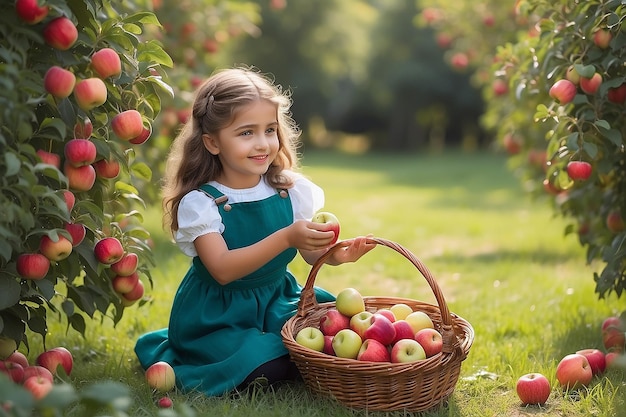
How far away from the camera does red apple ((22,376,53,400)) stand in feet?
7.36

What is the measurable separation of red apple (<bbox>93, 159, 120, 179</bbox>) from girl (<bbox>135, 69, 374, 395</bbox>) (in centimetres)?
40

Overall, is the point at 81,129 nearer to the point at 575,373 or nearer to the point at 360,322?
the point at 360,322

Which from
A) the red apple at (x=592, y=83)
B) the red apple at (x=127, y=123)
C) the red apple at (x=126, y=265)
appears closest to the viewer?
the red apple at (x=127, y=123)

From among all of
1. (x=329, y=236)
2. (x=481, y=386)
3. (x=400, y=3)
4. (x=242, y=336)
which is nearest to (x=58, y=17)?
(x=329, y=236)

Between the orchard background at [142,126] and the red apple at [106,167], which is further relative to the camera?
the red apple at [106,167]

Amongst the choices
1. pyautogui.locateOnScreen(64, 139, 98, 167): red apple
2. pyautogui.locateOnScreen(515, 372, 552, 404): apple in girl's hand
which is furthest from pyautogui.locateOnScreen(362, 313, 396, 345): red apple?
pyautogui.locateOnScreen(64, 139, 98, 167): red apple

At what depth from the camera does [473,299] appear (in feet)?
14.5

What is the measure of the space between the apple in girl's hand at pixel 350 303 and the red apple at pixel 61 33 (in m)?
1.33

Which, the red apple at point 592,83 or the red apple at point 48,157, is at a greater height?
the red apple at point 592,83

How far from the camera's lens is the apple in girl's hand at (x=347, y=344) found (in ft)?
8.95

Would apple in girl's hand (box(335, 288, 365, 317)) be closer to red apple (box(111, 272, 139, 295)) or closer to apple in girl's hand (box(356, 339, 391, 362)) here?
apple in girl's hand (box(356, 339, 391, 362))

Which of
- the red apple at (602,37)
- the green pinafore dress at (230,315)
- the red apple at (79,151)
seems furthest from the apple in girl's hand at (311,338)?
the red apple at (602,37)

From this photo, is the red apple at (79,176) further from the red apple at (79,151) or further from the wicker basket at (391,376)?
the wicker basket at (391,376)

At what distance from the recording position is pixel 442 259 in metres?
5.89
